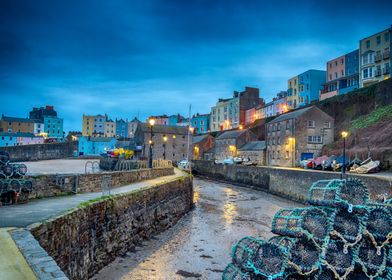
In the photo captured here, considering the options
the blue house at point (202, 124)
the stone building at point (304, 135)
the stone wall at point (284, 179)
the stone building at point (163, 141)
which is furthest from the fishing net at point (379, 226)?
the blue house at point (202, 124)

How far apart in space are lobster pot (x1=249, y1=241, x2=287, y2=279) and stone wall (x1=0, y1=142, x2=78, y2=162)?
45954 millimetres

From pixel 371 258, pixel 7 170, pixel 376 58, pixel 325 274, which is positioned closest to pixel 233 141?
pixel 376 58

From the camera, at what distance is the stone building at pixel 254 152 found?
163 feet

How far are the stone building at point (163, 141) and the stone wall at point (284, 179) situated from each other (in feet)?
56.8

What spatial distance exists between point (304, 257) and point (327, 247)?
0.63 meters

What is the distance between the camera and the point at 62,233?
7.88m

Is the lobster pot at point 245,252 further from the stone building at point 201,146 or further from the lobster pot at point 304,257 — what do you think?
the stone building at point 201,146

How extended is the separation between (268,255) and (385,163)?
982 inches

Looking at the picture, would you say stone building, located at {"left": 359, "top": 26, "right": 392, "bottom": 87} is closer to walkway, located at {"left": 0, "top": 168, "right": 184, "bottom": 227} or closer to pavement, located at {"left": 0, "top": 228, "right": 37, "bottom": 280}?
walkway, located at {"left": 0, "top": 168, "right": 184, "bottom": 227}

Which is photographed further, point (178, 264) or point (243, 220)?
point (243, 220)

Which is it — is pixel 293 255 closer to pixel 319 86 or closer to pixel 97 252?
pixel 97 252

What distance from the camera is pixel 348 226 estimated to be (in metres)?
8.28

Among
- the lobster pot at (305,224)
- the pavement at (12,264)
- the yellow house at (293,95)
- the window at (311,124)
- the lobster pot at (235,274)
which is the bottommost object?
the lobster pot at (235,274)

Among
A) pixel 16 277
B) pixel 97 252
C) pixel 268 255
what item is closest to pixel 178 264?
pixel 97 252
